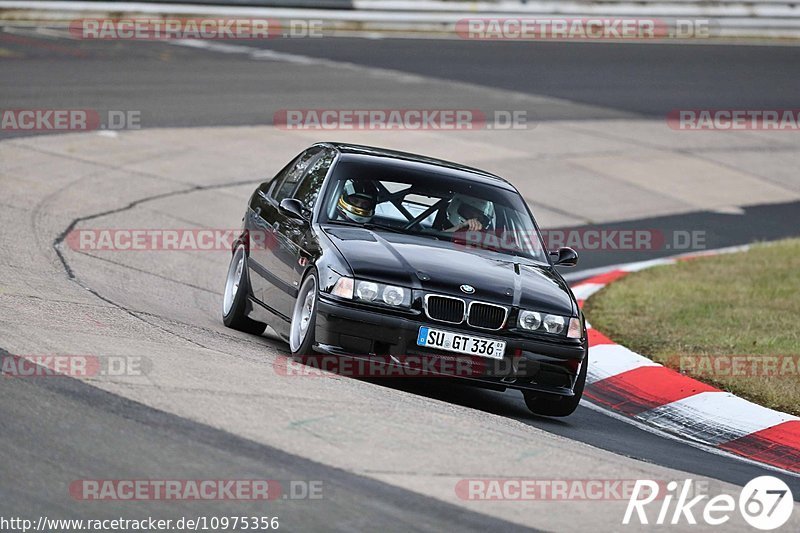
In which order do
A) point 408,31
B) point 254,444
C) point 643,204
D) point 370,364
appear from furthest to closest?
1. point 408,31
2. point 643,204
3. point 370,364
4. point 254,444

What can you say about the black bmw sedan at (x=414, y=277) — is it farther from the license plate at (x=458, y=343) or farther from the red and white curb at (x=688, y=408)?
the red and white curb at (x=688, y=408)

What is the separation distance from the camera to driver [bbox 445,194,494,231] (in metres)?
9.26

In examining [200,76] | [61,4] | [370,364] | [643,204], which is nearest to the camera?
[370,364]

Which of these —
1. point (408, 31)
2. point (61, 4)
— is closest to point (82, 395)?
point (61, 4)

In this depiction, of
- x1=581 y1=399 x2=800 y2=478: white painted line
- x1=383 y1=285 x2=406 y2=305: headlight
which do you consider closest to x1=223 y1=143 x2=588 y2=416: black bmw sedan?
x1=383 y1=285 x2=406 y2=305: headlight

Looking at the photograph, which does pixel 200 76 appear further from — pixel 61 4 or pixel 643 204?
pixel 643 204

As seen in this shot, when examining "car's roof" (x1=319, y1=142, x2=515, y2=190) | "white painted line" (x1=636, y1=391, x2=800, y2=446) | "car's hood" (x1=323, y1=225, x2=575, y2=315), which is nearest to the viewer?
"car's hood" (x1=323, y1=225, x2=575, y2=315)

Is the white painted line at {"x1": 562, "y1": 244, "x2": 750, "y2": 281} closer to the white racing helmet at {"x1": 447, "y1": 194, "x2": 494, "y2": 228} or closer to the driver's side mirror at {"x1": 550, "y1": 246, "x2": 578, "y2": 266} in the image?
the driver's side mirror at {"x1": 550, "y1": 246, "x2": 578, "y2": 266}

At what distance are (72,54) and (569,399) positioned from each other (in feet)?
59.0

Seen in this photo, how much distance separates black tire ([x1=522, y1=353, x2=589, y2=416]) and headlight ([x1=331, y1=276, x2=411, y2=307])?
102cm

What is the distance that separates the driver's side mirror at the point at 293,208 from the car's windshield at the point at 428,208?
17 centimetres

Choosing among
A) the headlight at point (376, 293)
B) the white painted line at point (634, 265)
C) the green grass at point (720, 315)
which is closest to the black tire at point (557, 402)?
the headlight at point (376, 293)

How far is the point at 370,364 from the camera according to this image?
8.03 m

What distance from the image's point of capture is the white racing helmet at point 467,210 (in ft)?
30.4
